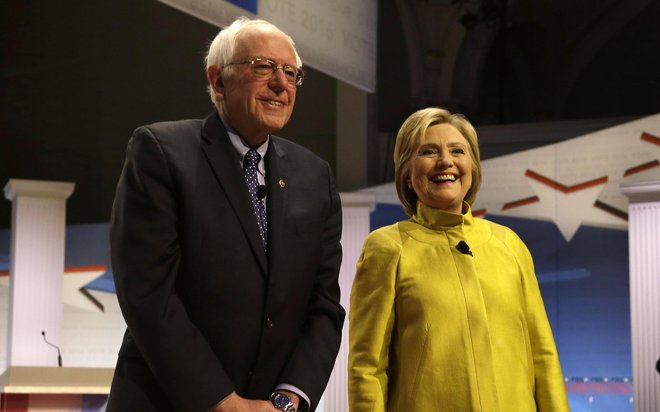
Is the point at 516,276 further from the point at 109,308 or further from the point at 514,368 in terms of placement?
the point at 109,308

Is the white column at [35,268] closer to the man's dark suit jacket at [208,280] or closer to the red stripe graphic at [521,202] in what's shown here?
the red stripe graphic at [521,202]

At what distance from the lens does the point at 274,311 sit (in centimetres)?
188

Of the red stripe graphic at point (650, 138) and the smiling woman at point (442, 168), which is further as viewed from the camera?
the red stripe graphic at point (650, 138)

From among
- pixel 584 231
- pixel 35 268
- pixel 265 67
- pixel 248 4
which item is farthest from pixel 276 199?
pixel 584 231

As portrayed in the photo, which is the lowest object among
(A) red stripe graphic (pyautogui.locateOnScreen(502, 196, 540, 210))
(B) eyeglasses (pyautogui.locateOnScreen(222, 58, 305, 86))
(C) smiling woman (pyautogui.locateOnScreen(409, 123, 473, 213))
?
(C) smiling woman (pyautogui.locateOnScreen(409, 123, 473, 213))

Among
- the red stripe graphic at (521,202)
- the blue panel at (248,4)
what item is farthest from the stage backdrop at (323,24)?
the red stripe graphic at (521,202)

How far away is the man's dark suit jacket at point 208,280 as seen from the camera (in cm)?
176

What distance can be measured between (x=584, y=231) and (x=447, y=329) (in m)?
5.42

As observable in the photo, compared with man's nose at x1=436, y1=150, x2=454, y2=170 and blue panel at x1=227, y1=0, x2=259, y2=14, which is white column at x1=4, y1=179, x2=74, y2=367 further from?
man's nose at x1=436, y1=150, x2=454, y2=170

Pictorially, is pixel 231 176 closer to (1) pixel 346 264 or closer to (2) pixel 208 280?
(2) pixel 208 280

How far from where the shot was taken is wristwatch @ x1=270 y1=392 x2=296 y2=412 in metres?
1.83

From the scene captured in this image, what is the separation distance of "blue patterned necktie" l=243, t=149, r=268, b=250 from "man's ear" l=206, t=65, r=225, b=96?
0.14 metres

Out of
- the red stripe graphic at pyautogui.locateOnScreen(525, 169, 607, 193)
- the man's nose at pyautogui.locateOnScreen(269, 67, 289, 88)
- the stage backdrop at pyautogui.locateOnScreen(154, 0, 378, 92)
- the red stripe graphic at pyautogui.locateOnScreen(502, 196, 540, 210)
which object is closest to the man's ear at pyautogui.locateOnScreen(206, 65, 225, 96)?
the man's nose at pyautogui.locateOnScreen(269, 67, 289, 88)

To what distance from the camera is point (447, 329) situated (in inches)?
91.5
